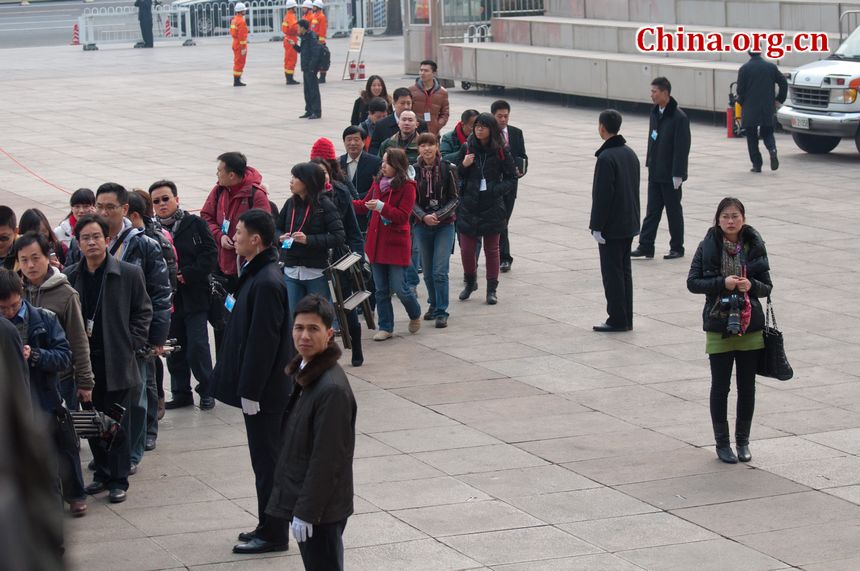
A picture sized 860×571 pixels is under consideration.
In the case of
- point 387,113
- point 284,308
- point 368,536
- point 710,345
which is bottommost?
point 368,536

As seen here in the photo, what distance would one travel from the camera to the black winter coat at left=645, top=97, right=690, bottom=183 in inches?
549

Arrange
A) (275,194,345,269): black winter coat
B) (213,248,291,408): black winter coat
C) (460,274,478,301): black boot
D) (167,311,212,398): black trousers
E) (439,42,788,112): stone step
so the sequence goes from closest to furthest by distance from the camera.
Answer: (213,248,291,408): black winter coat, (167,311,212,398): black trousers, (275,194,345,269): black winter coat, (460,274,478,301): black boot, (439,42,788,112): stone step

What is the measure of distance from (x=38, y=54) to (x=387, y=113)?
32487 millimetres

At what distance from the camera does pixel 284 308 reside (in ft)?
21.3

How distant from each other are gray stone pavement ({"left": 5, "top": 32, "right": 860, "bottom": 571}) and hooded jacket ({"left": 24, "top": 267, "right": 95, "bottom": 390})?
0.84 metres

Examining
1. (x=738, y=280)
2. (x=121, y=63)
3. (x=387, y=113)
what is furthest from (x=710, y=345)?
(x=121, y=63)

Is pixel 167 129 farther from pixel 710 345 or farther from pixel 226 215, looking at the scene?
pixel 710 345

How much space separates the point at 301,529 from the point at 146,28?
41079 millimetres

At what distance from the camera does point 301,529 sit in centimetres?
514

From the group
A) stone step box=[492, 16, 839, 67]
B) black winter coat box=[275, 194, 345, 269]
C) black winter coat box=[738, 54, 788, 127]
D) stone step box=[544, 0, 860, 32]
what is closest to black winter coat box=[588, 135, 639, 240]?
black winter coat box=[275, 194, 345, 269]

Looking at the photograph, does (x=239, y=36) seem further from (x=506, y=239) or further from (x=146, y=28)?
(x=506, y=239)

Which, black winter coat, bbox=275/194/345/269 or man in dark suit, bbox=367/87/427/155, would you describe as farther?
man in dark suit, bbox=367/87/427/155

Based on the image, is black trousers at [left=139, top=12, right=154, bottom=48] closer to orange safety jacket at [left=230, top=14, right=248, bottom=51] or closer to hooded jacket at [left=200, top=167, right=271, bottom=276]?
orange safety jacket at [left=230, top=14, right=248, bottom=51]

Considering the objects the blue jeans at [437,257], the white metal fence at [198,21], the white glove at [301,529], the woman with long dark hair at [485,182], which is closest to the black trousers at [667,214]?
the woman with long dark hair at [485,182]
